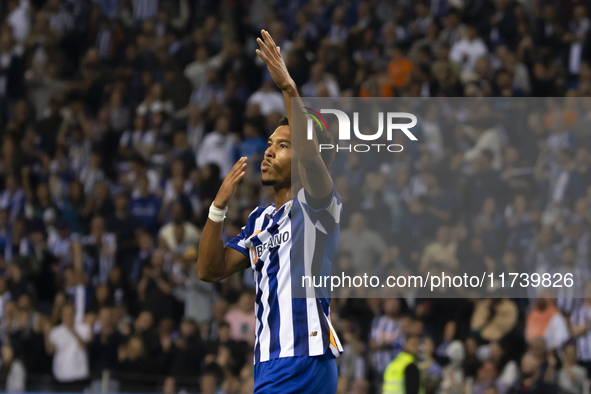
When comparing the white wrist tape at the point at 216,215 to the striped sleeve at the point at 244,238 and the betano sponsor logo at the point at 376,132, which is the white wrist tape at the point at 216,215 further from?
the betano sponsor logo at the point at 376,132

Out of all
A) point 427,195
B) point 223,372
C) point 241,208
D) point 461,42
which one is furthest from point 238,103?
point 427,195

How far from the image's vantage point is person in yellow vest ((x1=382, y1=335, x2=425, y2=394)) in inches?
315

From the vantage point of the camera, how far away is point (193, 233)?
10992 millimetres

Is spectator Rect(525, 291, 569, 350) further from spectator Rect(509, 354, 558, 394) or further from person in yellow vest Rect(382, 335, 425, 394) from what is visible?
person in yellow vest Rect(382, 335, 425, 394)

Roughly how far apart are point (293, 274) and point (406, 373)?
4324 millimetres

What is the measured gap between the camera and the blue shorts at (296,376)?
3.96 metres

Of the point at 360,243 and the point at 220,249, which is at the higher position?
the point at 360,243

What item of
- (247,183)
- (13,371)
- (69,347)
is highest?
(247,183)

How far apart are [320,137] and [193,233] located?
6916 millimetres

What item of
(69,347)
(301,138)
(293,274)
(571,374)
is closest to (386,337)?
(571,374)

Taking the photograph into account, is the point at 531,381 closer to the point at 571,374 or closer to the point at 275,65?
the point at 571,374

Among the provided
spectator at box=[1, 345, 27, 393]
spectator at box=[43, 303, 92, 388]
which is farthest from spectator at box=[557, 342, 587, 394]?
spectator at box=[1, 345, 27, 393]

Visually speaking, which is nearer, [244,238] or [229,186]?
[229,186]

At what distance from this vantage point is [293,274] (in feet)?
13.4
